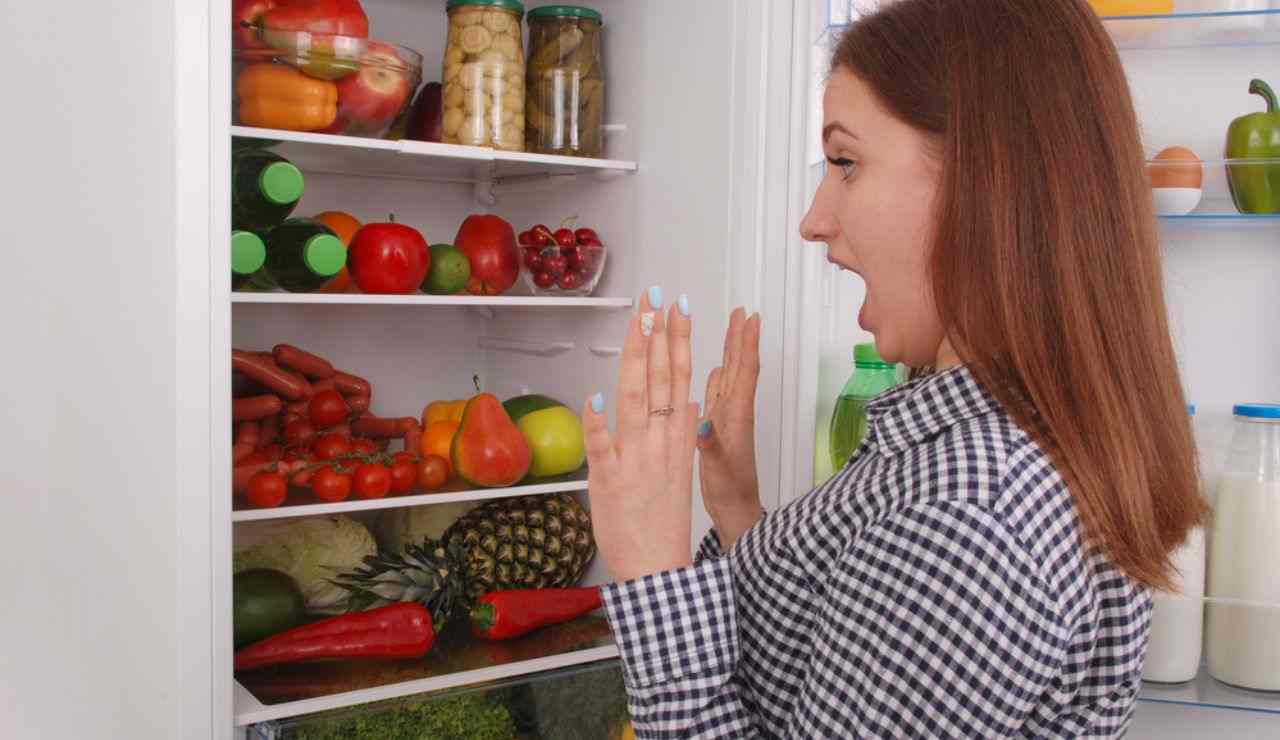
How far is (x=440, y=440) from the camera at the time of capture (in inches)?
69.4

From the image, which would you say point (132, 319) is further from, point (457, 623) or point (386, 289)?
point (457, 623)

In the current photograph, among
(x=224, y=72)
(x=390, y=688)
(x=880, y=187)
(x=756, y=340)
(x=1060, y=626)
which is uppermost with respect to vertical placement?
(x=224, y=72)

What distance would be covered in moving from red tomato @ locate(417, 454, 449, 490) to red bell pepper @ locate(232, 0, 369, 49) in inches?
23.9

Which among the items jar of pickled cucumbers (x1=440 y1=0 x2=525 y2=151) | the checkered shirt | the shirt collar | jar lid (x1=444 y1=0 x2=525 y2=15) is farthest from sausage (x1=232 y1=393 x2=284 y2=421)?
the shirt collar

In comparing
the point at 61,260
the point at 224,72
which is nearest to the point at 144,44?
the point at 224,72

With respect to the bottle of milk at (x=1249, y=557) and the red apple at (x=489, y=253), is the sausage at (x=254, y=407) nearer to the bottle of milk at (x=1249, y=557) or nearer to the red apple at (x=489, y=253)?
the red apple at (x=489, y=253)

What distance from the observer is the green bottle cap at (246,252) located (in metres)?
1.46

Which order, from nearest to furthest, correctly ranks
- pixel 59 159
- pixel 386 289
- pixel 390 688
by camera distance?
1. pixel 59 159
2. pixel 390 688
3. pixel 386 289

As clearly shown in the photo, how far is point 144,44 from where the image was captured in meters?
1.24

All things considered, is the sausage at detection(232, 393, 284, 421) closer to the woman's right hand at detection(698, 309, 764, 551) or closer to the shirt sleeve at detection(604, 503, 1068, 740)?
the woman's right hand at detection(698, 309, 764, 551)

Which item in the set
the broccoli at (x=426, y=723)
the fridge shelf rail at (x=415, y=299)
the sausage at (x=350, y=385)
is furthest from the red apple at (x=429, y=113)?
the broccoli at (x=426, y=723)

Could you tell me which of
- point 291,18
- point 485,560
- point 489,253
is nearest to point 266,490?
point 485,560

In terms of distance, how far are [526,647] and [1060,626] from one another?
3.53ft

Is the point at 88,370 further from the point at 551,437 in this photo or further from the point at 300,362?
the point at 551,437
